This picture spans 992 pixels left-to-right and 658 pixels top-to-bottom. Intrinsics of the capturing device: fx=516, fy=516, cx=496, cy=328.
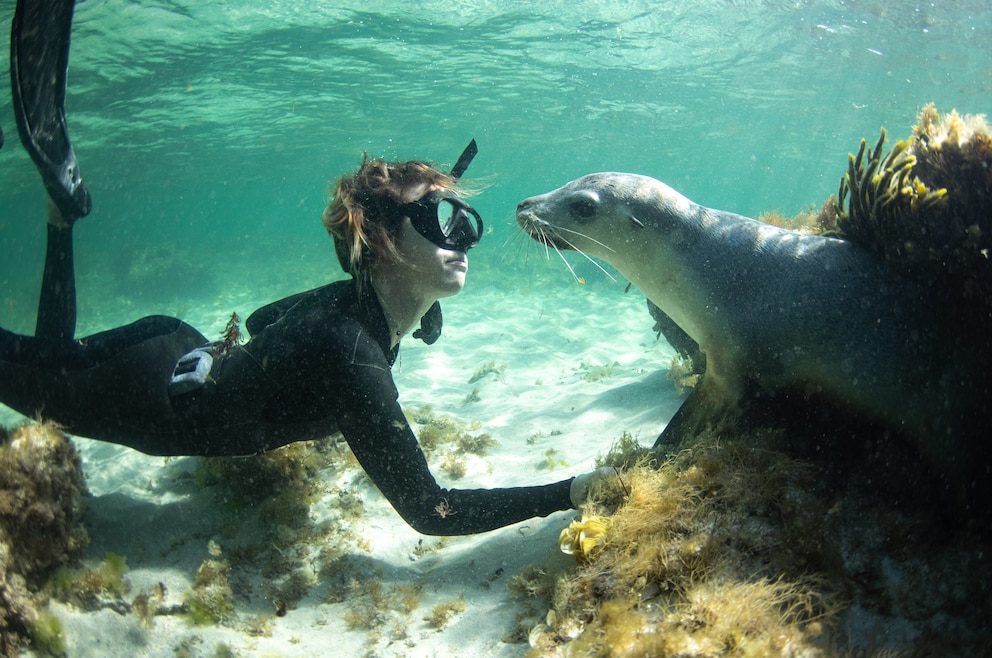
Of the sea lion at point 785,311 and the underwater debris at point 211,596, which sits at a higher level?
the sea lion at point 785,311

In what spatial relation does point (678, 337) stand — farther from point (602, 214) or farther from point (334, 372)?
point (334, 372)

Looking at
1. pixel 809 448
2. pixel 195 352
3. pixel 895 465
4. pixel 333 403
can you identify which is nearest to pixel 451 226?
pixel 333 403

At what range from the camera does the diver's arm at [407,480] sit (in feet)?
8.63

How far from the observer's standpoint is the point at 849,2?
1716cm

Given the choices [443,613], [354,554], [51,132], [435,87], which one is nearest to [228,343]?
[354,554]

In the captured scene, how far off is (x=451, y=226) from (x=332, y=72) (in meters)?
22.4

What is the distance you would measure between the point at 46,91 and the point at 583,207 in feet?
14.8

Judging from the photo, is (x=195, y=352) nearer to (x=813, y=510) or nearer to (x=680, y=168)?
(x=813, y=510)

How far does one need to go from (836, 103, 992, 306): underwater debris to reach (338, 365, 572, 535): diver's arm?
2070 millimetres

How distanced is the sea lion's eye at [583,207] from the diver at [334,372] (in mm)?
631

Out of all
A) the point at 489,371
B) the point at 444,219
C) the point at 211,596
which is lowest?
the point at 489,371

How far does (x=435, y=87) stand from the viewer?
83.0 ft

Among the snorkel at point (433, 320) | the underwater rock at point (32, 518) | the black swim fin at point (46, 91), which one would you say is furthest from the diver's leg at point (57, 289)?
the snorkel at point (433, 320)

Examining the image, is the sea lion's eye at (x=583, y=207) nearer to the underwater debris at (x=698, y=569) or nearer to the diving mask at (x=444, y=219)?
the diving mask at (x=444, y=219)
